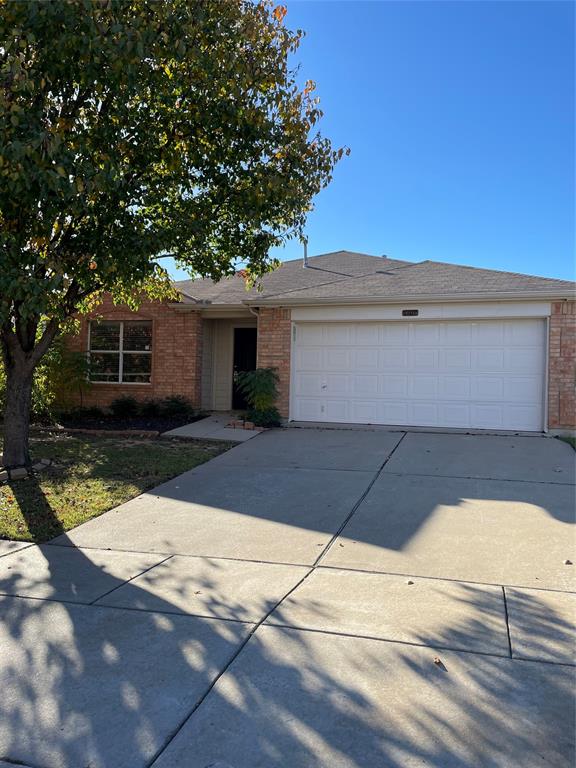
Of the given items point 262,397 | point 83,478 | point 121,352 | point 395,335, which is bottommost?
point 83,478

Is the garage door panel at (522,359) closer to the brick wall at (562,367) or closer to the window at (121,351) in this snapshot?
the brick wall at (562,367)

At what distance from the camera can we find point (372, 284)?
527 inches

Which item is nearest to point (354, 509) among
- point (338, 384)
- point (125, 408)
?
point (338, 384)

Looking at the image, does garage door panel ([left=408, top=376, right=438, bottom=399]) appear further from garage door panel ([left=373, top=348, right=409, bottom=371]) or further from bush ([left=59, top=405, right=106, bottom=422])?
bush ([left=59, top=405, right=106, bottom=422])

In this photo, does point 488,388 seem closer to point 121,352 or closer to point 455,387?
point 455,387

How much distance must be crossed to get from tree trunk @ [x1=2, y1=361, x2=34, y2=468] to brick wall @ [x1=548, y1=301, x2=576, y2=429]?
9.20 m

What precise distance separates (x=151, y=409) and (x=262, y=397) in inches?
135

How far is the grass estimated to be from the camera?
6621 millimetres

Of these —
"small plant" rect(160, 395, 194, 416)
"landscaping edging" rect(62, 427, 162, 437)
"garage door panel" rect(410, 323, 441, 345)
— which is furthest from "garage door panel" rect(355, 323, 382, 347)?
"landscaping edging" rect(62, 427, 162, 437)

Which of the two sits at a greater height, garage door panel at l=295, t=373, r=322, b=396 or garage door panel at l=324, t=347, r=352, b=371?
garage door panel at l=324, t=347, r=352, b=371

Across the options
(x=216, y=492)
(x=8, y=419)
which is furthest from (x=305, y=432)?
(x=8, y=419)

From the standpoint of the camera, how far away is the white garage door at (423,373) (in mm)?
11922

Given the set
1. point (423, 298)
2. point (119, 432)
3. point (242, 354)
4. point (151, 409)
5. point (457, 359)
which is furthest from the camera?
point (242, 354)

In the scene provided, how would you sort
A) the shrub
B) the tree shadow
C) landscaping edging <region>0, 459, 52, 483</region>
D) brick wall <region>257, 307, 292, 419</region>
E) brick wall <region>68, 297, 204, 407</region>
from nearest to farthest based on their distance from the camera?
the tree shadow, landscaping edging <region>0, 459, 52, 483</region>, brick wall <region>257, 307, 292, 419</region>, the shrub, brick wall <region>68, 297, 204, 407</region>
